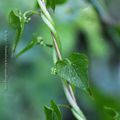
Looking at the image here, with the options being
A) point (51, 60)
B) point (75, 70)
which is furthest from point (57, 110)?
point (51, 60)

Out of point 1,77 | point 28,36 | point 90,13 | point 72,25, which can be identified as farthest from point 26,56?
point 1,77

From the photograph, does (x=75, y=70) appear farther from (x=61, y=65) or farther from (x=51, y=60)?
(x=51, y=60)

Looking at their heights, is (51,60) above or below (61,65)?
above

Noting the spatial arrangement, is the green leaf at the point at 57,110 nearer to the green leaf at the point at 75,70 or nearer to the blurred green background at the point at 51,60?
the green leaf at the point at 75,70

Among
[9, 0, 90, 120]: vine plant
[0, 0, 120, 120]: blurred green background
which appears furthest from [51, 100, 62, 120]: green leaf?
[0, 0, 120, 120]: blurred green background

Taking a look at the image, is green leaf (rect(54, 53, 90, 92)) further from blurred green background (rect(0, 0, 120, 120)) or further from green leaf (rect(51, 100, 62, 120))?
blurred green background (rect(0, 0, 120, 120))

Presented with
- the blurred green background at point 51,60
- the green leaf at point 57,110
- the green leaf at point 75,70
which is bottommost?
the green leaf at point 57,110

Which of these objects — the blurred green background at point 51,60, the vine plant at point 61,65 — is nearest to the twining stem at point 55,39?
the vine plant at point 61,65

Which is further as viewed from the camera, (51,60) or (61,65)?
(51,60)

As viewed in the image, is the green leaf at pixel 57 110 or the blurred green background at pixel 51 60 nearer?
the green leaf at pixel 57 110
